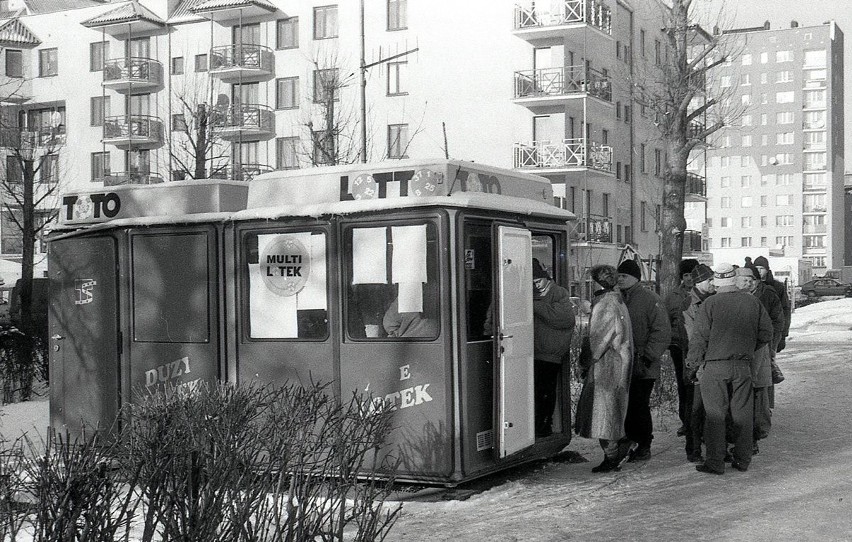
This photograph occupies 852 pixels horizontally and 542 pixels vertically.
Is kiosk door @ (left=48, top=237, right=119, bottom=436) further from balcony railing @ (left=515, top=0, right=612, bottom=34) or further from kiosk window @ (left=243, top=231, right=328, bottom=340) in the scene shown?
balcony railing @ (left=515, top=0, right=612, bottom=34)

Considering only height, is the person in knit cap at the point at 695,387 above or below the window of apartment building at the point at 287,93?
below

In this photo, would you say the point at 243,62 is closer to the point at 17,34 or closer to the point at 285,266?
the point at 17,34

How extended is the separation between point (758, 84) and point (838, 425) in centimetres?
14253

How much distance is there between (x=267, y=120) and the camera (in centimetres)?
4862

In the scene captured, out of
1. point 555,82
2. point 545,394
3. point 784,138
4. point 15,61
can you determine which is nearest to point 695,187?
point 555,82

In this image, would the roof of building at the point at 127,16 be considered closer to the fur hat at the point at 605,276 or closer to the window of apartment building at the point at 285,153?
Result: the window of apartment building at the point at 285,153

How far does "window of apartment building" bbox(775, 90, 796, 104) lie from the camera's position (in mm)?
144250

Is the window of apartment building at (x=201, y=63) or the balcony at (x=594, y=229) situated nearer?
the balcony at (x=594, y=229)

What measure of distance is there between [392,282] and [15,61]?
53.6 m

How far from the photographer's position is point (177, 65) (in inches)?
2029

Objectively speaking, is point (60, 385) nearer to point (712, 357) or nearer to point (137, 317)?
point (137, 317)

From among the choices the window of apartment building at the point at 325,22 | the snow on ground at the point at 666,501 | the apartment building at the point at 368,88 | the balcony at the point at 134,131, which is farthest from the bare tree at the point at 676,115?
the balcony at the point at 134,131

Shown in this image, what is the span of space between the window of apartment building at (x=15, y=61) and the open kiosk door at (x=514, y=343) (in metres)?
52.9

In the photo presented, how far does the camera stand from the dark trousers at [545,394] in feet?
31.5
